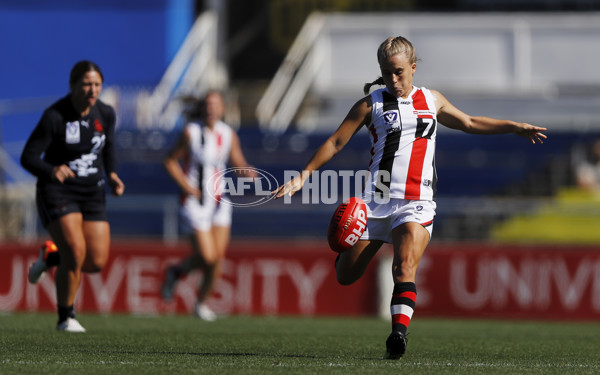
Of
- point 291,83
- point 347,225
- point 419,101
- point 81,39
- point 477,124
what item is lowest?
point 347,225

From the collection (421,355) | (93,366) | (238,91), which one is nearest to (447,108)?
(421,355)

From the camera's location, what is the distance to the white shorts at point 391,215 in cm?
664

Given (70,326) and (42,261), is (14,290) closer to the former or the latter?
(42,261)

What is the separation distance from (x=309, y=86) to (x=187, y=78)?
97.1 inches

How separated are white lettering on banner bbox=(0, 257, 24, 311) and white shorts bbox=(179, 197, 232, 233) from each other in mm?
3337

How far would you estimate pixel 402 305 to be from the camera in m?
6.36

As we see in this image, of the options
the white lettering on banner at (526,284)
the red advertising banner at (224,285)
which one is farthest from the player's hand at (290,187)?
the white lettering on banner at (526,284)

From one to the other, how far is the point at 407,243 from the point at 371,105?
910 millimetres

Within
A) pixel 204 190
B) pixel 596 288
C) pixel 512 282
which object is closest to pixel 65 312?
pixel 204 190

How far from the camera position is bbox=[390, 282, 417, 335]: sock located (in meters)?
6.31

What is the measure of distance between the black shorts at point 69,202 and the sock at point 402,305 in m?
2.80

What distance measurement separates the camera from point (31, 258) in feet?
44.6

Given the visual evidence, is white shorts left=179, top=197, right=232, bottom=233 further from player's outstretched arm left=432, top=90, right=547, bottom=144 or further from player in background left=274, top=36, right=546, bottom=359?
player's outstretched arm left=432, top=90, right=547, bottom=144

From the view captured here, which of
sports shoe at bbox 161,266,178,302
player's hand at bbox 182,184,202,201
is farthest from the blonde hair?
sports shoe at bbox 161,266,178,302
